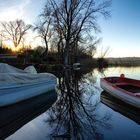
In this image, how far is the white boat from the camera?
8.56m

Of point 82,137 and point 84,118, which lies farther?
point 84,118

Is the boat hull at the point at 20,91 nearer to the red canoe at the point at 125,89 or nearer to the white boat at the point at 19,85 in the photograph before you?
the white boat at the point at 19,85

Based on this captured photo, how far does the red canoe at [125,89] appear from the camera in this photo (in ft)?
28.0

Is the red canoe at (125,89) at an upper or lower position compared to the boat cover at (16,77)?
lower

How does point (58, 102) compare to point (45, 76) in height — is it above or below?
below

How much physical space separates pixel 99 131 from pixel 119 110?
2.72 meters

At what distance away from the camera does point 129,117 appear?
24.9 feet

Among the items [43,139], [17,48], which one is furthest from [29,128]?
[17,48]

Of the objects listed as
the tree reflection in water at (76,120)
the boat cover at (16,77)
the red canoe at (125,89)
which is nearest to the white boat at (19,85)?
the boat cover at (16,77)

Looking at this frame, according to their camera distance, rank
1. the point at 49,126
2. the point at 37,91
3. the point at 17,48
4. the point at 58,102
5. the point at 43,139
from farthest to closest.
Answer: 1. the point at 17,48
2. the point at 37,91
3. the point at 58,102
4. the point at 49,126
5. the point at 43,139

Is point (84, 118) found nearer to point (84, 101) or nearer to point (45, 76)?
point (84, 101)

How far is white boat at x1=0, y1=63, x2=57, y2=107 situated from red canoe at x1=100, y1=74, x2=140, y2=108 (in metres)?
3.25

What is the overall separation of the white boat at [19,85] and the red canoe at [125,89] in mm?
3255

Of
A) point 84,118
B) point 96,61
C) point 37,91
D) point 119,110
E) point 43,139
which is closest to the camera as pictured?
point 43,139
